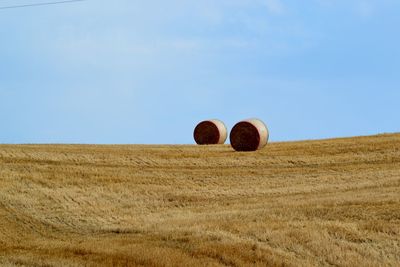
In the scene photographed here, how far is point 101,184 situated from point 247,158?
878 cm

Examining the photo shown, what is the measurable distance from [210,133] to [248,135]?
6.74 m

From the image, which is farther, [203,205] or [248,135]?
[248,135]

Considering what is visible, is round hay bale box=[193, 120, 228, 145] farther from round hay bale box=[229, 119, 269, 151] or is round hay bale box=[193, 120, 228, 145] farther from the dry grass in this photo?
round hay bale box=[229, 119, 269, 151]

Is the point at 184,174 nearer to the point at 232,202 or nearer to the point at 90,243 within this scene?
the point at 232,202

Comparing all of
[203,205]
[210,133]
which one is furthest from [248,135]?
[203,205]

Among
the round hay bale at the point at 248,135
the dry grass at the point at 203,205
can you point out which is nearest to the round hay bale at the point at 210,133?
the dry grass at the point at 203,205

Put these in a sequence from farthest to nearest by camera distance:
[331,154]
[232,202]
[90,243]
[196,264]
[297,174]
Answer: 1. [331,154]
2. [297,174]
3. [232,202]
4. [90,243]
5. [196,264]

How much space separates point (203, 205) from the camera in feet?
73.7

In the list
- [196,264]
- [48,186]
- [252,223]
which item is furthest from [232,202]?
[196,264]

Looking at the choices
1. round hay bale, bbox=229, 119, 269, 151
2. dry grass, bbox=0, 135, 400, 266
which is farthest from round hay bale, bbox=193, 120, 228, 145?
round hay bale, bbox=229, 119, 269, 151

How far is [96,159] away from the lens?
30.2 meters

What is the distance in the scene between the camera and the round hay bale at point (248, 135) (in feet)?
110

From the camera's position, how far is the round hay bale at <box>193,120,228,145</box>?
131 ft

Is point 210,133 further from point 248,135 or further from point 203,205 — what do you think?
point 203,205
